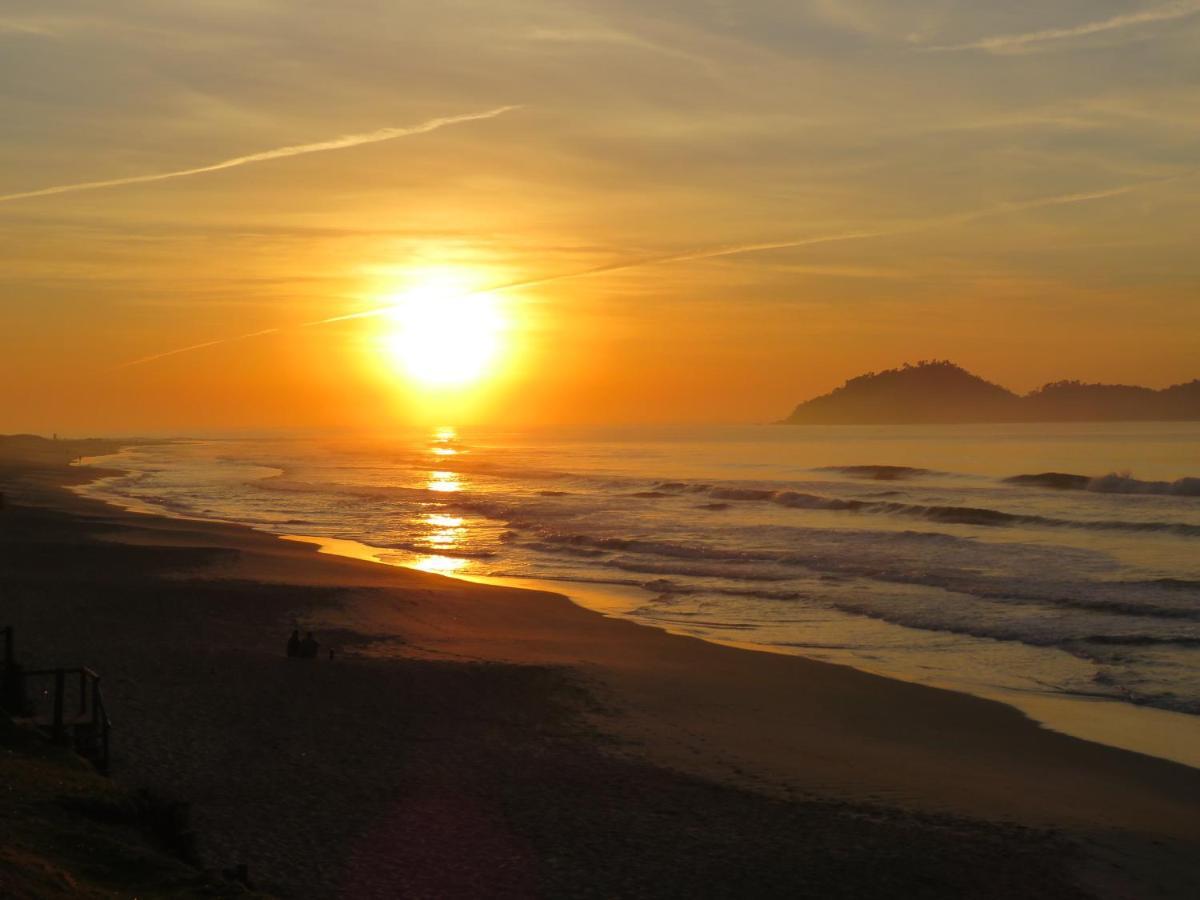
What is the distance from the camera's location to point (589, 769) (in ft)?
46.6

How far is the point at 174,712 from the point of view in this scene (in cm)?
1585

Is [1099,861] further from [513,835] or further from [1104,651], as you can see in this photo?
[1104,651]

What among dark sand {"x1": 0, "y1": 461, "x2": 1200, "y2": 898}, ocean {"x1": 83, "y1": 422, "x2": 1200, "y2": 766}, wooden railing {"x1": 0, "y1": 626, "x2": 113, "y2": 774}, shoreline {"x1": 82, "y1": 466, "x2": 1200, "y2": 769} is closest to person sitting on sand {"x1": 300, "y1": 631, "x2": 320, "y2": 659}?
dark sand {"x1": 0, "y1": 461, "x2": 1200, "y2": 898}

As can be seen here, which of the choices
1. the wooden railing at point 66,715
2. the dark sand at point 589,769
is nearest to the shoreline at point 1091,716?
the dark sand at point 589,769

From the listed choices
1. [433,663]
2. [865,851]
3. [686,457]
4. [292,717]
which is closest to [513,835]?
[865,851]

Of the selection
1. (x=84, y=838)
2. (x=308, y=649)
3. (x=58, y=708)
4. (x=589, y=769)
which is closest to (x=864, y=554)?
(x=308, y=649)

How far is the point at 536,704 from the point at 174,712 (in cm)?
534

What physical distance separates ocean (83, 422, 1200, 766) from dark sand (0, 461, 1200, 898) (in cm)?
265

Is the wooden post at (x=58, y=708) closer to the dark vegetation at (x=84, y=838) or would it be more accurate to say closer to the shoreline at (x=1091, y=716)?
the dark vegetation at (x=84, y=838)

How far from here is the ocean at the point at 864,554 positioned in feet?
69.6

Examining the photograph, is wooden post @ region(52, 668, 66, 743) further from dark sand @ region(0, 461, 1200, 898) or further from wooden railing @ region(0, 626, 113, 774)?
dark sand @ region(0, 461, 1200, 898)

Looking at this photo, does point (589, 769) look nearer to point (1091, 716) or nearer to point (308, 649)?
point (308, 649)

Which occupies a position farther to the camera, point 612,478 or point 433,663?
point 612,478

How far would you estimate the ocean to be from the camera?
2122 cm
